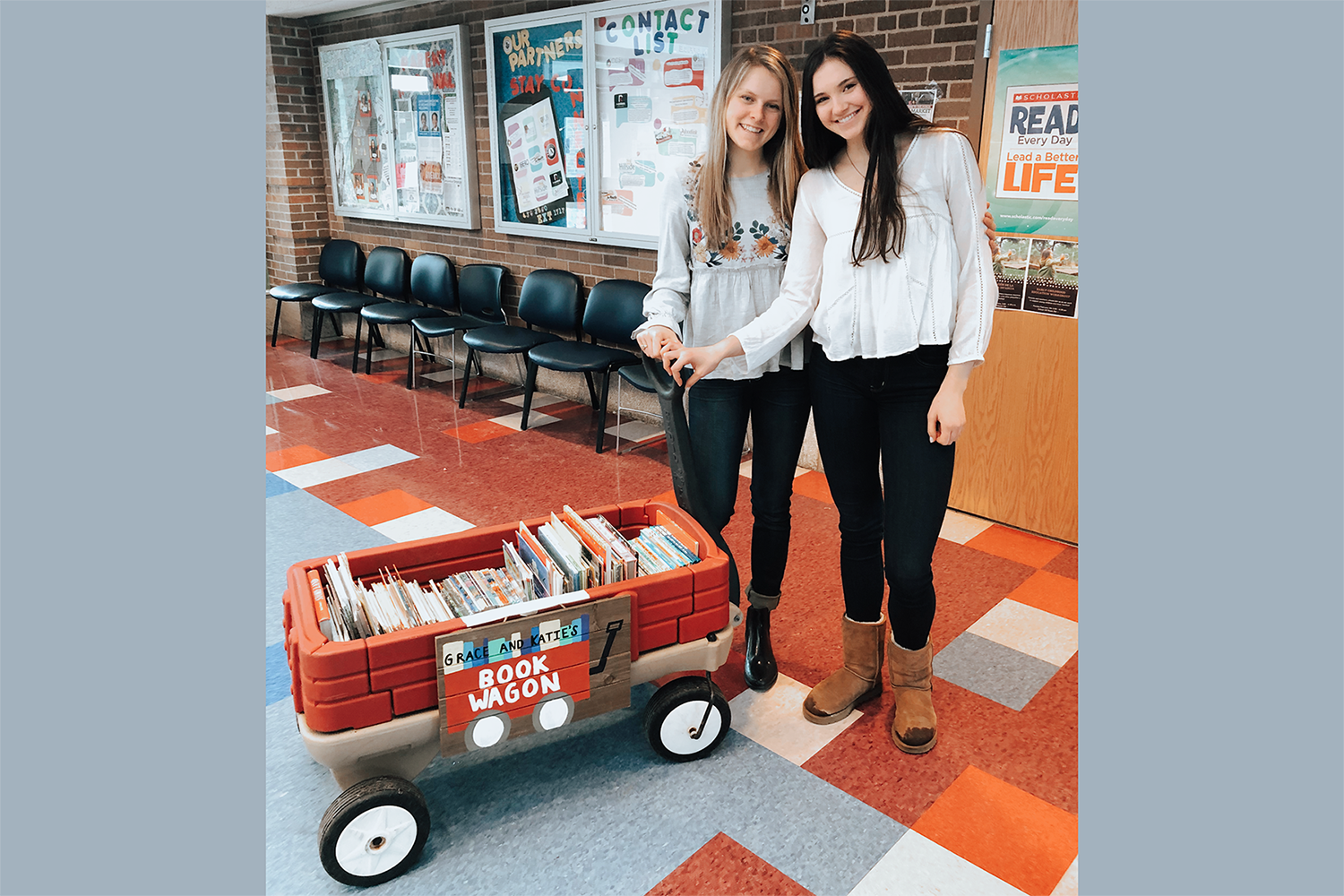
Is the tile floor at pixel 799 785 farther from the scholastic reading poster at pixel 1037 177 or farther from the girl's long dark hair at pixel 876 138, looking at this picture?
the girl's long dark hair at pixel 876 138

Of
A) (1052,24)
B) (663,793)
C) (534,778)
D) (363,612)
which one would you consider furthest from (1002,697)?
(1052,24)

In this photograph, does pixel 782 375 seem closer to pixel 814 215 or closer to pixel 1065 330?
pixel 814 215

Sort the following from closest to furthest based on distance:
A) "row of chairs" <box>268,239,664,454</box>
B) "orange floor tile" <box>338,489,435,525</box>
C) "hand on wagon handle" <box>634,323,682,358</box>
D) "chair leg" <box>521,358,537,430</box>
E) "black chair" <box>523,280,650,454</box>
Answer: "hand on wagon handle" <box>634,323,682,358</box>, "orange floor tile" <box>338,489,435,525</box>, "black chair" <box>523,280,650,454</box>, "row of chairs" <box>268,239,664,454</box>, "chair leg" <box>521,358,537,430</box>

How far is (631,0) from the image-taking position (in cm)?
429

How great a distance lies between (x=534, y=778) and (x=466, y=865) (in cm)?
29

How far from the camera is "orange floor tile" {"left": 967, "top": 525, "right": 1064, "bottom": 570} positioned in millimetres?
3236

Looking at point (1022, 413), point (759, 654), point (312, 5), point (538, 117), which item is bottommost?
point (759, 654)

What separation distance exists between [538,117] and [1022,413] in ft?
10.5

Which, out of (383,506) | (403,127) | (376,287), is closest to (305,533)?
(383,506)

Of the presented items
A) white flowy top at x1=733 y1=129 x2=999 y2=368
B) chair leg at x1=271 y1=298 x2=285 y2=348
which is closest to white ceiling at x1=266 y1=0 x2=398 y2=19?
chair leg at x1=271 y1=298 x2=285 y2=348

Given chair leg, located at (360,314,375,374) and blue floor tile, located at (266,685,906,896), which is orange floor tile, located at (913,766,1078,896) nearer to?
blue floor tile, located at (266,685,906,896)

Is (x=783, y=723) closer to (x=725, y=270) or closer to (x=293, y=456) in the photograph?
(x=725, y=270)

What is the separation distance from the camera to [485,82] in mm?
5328

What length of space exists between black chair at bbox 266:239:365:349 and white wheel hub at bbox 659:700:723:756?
5.08 metres
